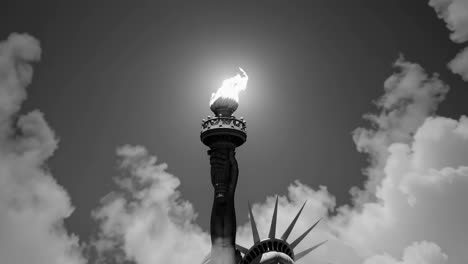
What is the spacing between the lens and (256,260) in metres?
63.9

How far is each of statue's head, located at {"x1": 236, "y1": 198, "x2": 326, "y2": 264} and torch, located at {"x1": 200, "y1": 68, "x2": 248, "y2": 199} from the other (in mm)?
5989

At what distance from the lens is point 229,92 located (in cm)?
6912

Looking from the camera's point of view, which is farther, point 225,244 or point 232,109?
point 232,109

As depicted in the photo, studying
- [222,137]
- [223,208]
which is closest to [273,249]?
[223,208]

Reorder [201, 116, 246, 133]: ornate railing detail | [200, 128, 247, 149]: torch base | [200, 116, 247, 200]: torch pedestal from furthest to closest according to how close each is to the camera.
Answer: [201, 116, 246, 133]: ornate railing detail < [200, 128, 247, 149]: torch base < [200, 116, 247, 200]: torch pedestal

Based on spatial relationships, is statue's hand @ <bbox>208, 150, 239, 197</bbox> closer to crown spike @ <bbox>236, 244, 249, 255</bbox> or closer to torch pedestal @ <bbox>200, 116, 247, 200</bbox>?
torch pedestal @ <bbox>200, 116, 247, 200</bbox>

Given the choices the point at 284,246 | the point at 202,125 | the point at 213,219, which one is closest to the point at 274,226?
the point at 284,246

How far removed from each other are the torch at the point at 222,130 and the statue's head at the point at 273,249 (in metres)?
5.99

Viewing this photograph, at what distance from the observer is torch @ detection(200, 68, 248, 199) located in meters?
65.6

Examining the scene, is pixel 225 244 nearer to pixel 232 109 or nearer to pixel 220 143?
pixel 220 143

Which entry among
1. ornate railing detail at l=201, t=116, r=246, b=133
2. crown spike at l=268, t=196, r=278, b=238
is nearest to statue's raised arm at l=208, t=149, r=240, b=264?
ornate railing detail at l=201, t=116, r=246, b=133

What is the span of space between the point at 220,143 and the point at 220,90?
6268 mm

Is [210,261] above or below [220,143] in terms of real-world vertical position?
below

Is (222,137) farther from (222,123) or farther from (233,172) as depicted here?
(233,172)
